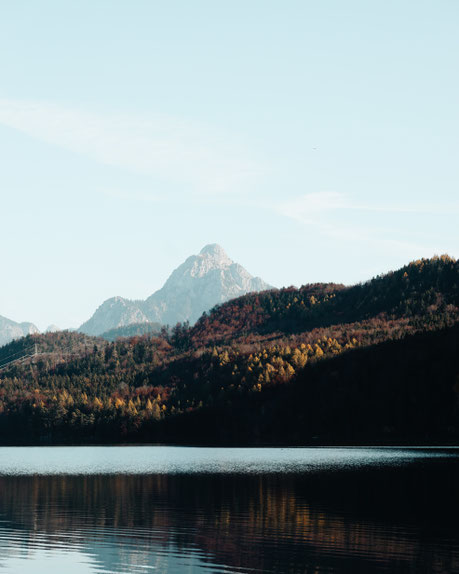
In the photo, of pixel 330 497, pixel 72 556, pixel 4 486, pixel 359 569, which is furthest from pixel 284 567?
pixel 4 486

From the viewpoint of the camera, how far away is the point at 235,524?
71.2 meters

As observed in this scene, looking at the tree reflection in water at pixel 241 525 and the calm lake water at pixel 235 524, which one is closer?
the calm lake water at pixel 235 524

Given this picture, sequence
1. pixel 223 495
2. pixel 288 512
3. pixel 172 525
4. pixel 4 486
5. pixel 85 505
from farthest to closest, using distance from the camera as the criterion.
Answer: pixel 4 486, pixel 223 495, pixel 85 505, pixel 288 512, pixel 172 525

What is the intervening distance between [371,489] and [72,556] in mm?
50117

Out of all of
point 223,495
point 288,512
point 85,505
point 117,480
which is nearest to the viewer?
point 288,512

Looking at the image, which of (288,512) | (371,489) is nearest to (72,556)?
(288,512)

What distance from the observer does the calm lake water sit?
5419 cm

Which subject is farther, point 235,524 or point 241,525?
point 235,524

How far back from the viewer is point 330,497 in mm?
90438

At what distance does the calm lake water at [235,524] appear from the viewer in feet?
178

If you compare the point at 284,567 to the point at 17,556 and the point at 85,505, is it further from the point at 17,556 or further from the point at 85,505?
the point at 85,505

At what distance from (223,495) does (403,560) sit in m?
45.0

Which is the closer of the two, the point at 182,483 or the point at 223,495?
the point at 223,495

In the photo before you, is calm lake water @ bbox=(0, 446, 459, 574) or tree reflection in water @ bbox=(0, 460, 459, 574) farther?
tree reflection in water @ bbox=(0, 460, 459, 574)
